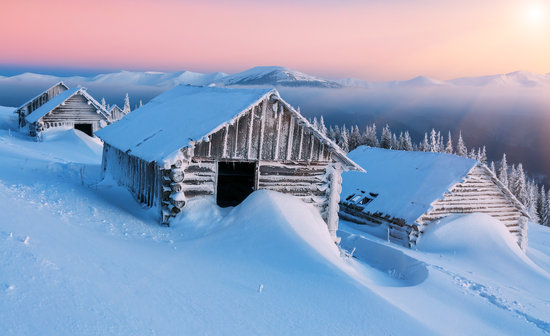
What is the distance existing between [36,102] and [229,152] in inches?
1755

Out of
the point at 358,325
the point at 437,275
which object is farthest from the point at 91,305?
the point at 437,275

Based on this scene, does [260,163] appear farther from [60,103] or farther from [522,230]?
[60,103]

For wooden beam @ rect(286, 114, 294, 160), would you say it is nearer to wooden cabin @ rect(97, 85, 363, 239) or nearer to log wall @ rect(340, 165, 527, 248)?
wooden cabin @ rect(97, 85, 363, 239)

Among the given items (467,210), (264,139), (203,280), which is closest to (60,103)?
(264,139)

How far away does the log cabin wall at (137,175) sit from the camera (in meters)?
13.9

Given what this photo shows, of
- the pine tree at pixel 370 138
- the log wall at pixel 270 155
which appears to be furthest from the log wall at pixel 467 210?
the pine tree at pixel 370 138

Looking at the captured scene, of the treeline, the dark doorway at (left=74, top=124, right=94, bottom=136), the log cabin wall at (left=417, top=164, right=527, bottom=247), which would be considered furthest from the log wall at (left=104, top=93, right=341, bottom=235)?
the treeline

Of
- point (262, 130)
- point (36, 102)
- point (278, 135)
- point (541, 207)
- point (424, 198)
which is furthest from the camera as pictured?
point (541, 207)

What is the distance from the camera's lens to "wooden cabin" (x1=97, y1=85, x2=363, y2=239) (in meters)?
13.1

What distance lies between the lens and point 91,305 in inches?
240

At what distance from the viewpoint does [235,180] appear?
21984 mm

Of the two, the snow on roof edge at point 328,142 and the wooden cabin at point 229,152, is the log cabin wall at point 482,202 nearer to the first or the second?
the snow on roof edge at point 328,142

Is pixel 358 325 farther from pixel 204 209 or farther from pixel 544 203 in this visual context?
pixel 544 203

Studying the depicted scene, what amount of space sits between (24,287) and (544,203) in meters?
80.0
